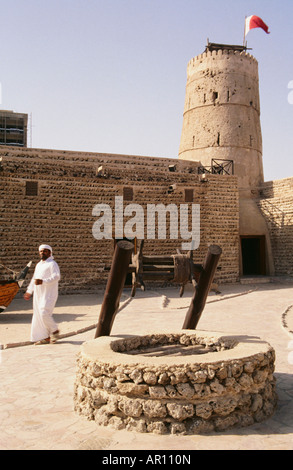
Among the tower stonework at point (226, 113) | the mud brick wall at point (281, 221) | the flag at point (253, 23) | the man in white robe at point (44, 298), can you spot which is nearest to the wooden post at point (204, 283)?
the man in white robe at point (44, 298)

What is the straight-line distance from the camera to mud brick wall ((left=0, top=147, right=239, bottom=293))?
13016mm

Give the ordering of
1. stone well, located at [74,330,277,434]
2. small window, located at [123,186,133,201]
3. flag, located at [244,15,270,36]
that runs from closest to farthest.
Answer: stone well, located at [74,330,277,434] → small window, located at [123,186,133,201] → flag, located at [244,15,270,36]

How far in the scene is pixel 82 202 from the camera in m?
13.8

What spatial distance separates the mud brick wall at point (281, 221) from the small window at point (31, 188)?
10042mm

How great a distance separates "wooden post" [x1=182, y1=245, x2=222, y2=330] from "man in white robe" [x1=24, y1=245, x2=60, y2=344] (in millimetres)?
2608

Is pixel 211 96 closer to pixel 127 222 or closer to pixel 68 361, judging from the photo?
pixel 127 222

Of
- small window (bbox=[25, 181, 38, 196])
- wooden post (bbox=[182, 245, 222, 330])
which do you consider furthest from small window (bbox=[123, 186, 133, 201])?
wooden post (bbox=[182, 245, 222, 330])

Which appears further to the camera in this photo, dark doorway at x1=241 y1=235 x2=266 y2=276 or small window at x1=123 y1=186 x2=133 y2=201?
dark doorway at x1=241 y1=235 x2=266 y2=276

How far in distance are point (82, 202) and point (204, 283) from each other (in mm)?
9481

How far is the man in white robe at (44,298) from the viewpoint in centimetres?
679

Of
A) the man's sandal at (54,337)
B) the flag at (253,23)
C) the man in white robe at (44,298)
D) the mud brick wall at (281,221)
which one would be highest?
the flag at (253,23)

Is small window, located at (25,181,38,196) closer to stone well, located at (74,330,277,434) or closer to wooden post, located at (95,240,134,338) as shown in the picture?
wooden post, located at (95,240,134,338)

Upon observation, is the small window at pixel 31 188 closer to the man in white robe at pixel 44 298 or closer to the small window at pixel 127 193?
the small window at pixel 127 193

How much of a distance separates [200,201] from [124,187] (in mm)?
2866
